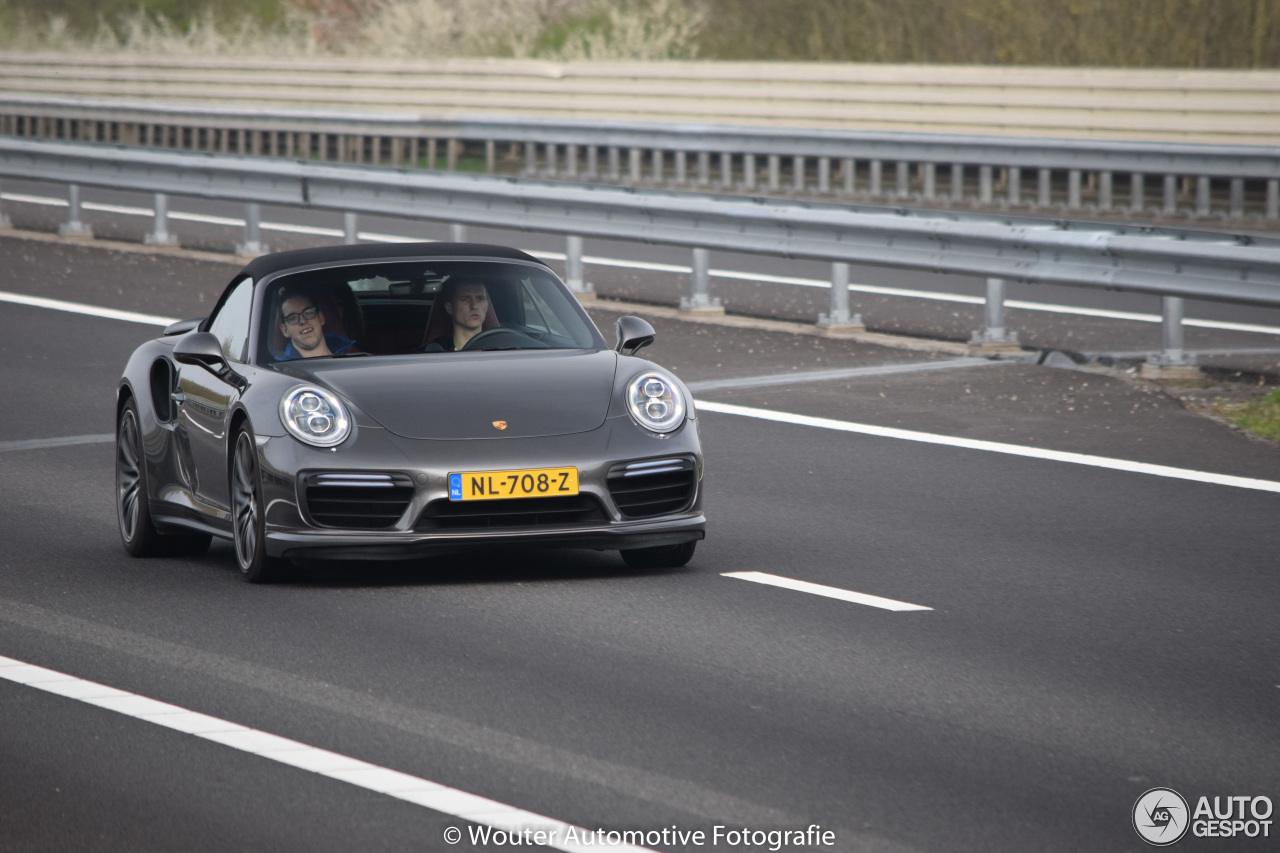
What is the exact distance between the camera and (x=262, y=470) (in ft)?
25.3

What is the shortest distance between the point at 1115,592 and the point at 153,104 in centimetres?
2526

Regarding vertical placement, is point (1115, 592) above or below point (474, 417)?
below

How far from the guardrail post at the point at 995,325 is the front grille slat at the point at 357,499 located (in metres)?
7.61

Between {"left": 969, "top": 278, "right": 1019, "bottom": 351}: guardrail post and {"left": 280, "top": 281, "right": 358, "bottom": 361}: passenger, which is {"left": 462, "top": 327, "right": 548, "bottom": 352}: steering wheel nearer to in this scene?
{"left": 280, "top": 281, "right": 358, "bottom": 361}: passenger

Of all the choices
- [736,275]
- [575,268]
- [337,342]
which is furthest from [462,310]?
[736,275]

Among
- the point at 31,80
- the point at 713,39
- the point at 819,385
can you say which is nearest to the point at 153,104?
the point at 31,80

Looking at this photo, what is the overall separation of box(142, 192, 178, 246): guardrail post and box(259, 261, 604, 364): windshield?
13.0 m

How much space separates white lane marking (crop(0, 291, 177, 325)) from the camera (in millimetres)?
16203

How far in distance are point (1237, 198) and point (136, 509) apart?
14.7 metres

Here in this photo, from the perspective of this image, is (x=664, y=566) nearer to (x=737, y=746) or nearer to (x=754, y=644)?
(x=754, y=644)

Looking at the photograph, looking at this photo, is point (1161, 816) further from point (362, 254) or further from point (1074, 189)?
point (1074, 189)

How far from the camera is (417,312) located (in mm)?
8742

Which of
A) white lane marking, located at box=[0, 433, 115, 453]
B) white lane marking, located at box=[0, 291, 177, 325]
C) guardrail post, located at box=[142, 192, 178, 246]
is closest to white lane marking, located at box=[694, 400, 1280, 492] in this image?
white lane marking, located at box=[0, 433, 115, 453]

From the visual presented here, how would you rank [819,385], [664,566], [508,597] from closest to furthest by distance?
[508,597] < [664,566] < [819,385]
